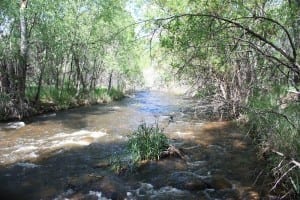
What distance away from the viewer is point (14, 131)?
19594 millimetres

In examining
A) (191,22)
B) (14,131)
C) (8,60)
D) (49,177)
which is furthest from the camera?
(8,60)

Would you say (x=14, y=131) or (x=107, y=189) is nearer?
(x=107, y=189)

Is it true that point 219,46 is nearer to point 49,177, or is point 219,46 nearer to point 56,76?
point 49,177

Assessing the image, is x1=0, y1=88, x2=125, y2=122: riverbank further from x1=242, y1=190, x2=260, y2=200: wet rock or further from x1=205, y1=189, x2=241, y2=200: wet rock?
x1=242, y1=190, x2=260, y2=200: wet rock

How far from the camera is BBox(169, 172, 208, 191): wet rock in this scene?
35.3 ft

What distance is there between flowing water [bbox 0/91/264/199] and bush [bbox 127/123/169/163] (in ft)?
1.41

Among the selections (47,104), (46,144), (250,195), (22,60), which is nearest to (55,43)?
(22,60)

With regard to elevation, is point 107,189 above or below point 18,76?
below

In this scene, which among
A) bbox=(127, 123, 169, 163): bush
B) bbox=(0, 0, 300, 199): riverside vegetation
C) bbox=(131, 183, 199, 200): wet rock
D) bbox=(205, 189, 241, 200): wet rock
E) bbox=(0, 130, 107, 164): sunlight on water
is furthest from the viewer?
bbox=(0, 130, 107, 164): sunlight on water

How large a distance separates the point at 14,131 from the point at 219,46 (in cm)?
1576

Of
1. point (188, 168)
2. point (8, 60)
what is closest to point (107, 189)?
point (188, 168)

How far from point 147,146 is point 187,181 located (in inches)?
100

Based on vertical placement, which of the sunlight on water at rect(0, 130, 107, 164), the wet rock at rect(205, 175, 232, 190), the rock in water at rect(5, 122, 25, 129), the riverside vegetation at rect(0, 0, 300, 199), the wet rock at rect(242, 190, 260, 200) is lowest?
the wet rock at rect(242, 190, 260, 200)

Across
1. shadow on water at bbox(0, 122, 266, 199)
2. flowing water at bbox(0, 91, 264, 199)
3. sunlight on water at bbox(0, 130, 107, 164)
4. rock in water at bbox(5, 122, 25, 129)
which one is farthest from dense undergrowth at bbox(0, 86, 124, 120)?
shadow on water at bbox(0, 122, 266, 199)
